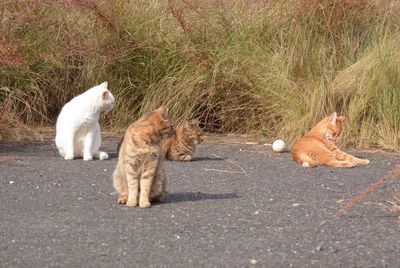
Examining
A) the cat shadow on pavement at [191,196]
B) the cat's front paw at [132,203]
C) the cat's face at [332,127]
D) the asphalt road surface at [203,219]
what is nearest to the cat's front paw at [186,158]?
the asphalt road surface at [203,219]

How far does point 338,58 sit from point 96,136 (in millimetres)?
3362

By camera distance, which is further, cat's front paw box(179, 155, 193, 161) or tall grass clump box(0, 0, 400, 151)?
tall grass clump box(0, 0, 400, 151)

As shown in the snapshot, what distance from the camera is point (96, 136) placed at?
8492 mm

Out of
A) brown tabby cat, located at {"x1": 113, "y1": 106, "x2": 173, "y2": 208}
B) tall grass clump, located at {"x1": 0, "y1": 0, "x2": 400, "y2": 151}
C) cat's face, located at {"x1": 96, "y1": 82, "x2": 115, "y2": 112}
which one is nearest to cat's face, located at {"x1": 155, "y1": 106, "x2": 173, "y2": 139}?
brown tabby cat, located at {"x1": 113, "y1": 106, "x2": 173, "y2": 208}

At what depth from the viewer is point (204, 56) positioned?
10281 mm

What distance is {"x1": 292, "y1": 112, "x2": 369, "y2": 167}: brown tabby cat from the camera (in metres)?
8.07

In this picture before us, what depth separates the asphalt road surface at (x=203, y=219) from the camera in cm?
474

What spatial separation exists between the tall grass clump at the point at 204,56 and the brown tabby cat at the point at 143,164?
11.3 ft

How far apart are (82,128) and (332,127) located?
260 centimetres

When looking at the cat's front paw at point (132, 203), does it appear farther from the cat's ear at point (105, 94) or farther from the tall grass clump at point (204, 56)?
the tall grass clump at point (204, 56)

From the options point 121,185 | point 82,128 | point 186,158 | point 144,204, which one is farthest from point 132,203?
point 82,128

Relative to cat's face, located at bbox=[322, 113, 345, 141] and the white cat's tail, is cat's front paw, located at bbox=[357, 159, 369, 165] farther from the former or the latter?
the white cat's tail

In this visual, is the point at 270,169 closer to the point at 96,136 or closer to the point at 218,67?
the point at 96,136

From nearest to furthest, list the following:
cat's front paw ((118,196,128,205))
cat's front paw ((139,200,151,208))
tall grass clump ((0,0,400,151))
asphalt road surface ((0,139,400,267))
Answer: asphalt road surface ((0,139,400,267))
cat's front paw ((139,200,151,208))
cat's front paw ((118,196,128,205))
tall grass clump ((0,0,400,151))
